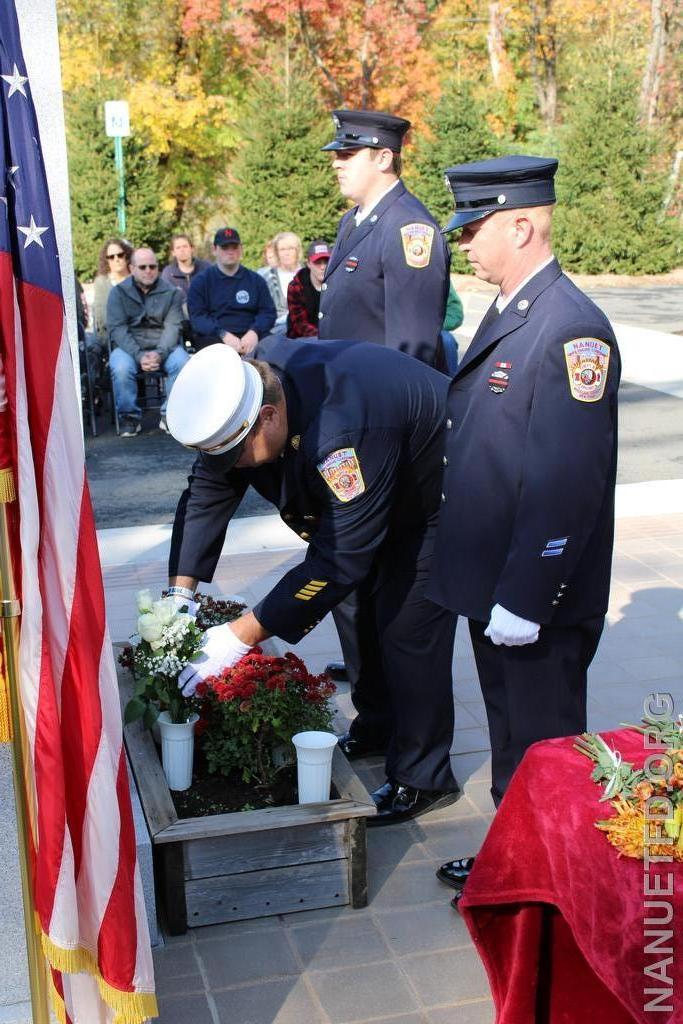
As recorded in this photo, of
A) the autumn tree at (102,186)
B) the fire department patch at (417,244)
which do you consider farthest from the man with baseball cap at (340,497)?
the autumn tree at (102,186)

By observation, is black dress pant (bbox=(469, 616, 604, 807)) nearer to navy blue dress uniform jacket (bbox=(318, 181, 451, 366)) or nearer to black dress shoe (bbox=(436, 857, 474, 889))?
black dress shoe (bbox=(436, 857, 474, 889))

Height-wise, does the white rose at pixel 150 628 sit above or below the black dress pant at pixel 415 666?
above

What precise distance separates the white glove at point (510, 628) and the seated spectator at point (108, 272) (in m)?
8.34

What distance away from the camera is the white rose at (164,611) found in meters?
3.50

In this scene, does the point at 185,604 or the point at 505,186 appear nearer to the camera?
the point at 505,186

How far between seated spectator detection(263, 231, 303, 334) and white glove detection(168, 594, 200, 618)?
778 cm

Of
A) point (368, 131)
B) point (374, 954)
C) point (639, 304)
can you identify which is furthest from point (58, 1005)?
point (639, 304)

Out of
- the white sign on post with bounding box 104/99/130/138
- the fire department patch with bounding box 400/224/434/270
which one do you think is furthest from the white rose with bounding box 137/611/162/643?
the white sign on post with bounding box 104/99/130/138

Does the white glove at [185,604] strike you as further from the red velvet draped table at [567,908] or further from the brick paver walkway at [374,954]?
the red velvet draped table at [567,908]

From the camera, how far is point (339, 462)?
3.27 meters

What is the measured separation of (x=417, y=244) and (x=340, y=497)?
5.85 feet

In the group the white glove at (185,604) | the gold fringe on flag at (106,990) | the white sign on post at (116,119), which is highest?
the white sign on post at (116,119)

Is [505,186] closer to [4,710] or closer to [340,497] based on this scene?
[340,497]

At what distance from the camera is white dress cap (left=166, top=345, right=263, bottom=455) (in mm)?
3082
